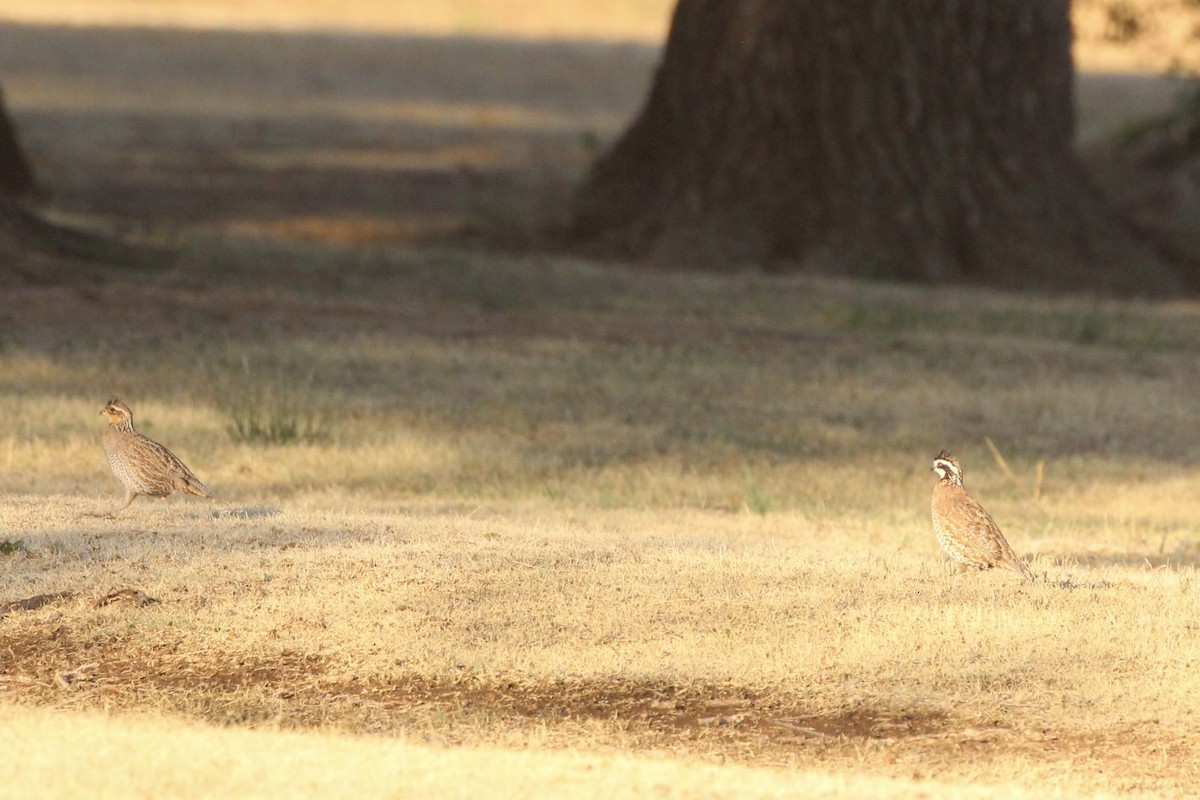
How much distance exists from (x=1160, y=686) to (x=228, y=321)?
31.7 feet

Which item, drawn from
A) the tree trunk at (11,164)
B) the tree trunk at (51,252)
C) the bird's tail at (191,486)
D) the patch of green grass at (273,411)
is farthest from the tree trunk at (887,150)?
the bird's tail at (191,486)

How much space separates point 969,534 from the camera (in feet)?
28.3

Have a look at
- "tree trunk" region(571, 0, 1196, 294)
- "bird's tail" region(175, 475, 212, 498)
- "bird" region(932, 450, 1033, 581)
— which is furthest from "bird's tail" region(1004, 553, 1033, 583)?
"tree trunk" region(571, 0, 1196, 294)

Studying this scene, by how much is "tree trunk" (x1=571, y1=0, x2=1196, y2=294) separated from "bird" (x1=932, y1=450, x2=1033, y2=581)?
11.6 m

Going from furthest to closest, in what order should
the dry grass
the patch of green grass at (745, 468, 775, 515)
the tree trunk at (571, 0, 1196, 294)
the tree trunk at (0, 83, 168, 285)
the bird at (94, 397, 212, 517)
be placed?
the tree trunk at (571, 0, 1196, 294) → the tree trunk at (0, 83, 168, 285) → the patch of green grass at (745, 468, 775, 515) → the bird at (94, 397, 212, 517) → the dry grass

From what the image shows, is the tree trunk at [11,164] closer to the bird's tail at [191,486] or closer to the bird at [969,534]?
the bird's tail at [191,486]

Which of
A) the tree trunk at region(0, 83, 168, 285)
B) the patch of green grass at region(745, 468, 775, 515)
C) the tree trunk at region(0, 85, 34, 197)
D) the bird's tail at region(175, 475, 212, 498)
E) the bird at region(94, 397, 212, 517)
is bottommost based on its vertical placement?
the tree trunk at region(0, 85, 34, 197)

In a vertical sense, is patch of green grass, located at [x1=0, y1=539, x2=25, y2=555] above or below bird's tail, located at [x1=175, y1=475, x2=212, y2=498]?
below

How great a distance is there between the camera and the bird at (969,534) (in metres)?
8.63

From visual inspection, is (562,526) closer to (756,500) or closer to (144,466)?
(756,500)

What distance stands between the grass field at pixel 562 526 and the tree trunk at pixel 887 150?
1.14 meters

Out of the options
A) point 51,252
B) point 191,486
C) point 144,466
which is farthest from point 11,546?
point 51,252

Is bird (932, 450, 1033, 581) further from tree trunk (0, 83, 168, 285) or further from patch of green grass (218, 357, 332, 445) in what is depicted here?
tree trunk (0, 83, 168, 285)

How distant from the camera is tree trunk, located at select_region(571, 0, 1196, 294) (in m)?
20.2
